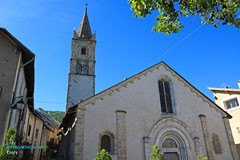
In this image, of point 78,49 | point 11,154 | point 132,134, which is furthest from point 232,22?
point 78,49

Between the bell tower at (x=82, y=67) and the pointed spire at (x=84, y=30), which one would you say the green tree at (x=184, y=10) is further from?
the pointed spire at (x=84, y=30)

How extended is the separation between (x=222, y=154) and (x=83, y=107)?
38.8 feet

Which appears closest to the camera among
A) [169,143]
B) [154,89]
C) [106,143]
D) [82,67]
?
[106,143]

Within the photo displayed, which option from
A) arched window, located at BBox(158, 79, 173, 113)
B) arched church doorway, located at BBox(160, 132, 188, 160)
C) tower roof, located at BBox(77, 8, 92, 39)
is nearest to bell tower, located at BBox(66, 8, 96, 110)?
tower roof, located at BBox(77, 8, 92, 39)

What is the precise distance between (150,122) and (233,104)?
38.7 ft

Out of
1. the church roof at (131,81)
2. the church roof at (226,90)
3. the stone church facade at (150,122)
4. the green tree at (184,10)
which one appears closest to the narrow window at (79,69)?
the stone church facade at (150,122)

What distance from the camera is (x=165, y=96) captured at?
1565 cm

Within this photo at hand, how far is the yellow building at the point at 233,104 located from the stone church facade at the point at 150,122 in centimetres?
396

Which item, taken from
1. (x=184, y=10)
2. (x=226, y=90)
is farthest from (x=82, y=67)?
(x=184, y=10)

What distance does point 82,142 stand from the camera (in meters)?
11.2

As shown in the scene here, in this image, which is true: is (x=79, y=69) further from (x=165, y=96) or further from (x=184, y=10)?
(x=184, y=10)

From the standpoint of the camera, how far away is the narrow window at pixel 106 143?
12089 millimetres

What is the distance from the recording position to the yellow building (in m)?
19.0

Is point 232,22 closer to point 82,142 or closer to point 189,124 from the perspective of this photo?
point 82,142
